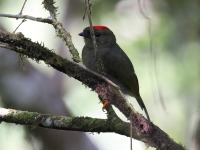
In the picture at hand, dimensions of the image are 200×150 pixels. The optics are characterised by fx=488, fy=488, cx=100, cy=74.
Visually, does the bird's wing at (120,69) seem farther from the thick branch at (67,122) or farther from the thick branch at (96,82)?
the thick branch at (67,122)

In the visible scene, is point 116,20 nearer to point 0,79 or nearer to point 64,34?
point 0,79

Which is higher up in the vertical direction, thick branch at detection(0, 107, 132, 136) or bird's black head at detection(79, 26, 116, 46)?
bird's black head at detection(79, 26, 116, 46)

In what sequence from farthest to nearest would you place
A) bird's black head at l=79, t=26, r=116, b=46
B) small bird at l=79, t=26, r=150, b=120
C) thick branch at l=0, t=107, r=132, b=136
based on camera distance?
bird's black head at l=79, t=26, r=116, b=46 → small bird at l=79, t=26, r=150, b=120 → thick branch at l=0, t=107, r=132, b=136

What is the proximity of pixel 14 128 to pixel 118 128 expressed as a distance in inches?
87.0

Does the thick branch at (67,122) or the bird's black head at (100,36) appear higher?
the bird's black head at (100,36)

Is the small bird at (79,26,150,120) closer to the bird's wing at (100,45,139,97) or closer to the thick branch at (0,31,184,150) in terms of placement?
the bird's wing at (100,45,139,97)

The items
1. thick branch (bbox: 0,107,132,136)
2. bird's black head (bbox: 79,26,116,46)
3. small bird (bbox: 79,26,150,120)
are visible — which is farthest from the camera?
bird's black head (bbox: 79,26,116,46)

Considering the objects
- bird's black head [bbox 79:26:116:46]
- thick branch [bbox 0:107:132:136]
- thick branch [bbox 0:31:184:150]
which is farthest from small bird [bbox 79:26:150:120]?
thick branch [bbox 0:107:132:136]

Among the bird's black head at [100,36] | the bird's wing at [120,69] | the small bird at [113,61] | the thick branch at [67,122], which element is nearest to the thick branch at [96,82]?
the thick branch at [67,122]

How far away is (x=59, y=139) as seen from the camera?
156 inches

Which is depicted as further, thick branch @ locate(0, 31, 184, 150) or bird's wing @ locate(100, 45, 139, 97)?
bird's wing @ locate(100, 45, 139, 97)

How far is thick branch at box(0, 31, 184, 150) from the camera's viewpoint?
2729mm

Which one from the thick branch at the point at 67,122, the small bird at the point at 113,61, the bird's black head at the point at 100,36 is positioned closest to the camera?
the thick branch at the point at 67,122

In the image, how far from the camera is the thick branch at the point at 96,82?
8.95 feet
